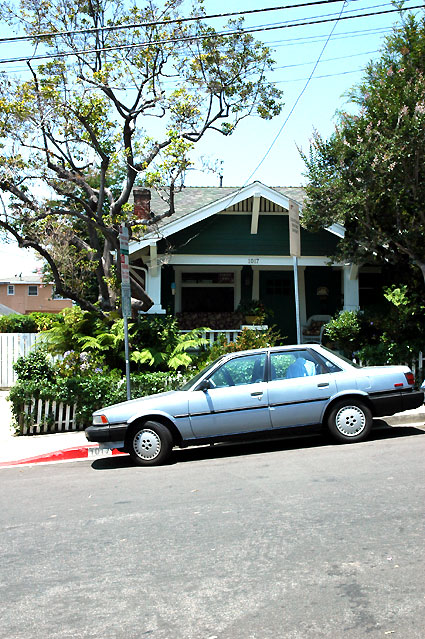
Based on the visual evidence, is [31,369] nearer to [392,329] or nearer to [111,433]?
[111,433]

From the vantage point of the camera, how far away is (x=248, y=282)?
18.8 m

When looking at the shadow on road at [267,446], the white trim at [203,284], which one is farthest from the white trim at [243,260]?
the shadow on road at [267,446]

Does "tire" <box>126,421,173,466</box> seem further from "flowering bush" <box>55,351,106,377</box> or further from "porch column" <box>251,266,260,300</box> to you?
"porch column" <box>251,266,260,300</box>

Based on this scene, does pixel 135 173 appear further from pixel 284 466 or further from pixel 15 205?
pixel 284 466

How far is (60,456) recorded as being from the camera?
988 centimetres

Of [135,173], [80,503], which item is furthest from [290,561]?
[135,173]

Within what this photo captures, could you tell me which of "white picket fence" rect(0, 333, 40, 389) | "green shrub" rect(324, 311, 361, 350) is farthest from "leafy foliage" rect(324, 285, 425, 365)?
"white picket fence" rect(0, 333, 40, 389)

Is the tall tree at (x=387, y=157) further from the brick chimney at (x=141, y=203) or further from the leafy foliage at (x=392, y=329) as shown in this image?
the brick chimney at (x=141, y=203)

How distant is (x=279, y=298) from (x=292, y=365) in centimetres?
1031

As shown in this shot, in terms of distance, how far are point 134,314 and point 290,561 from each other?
11708mm

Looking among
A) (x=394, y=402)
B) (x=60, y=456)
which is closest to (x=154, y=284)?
(x=60, y=456)

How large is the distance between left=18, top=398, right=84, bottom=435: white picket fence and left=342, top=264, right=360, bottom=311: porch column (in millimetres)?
7710

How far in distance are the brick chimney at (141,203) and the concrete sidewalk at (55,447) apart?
7.60 m

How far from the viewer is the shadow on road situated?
8.72m
